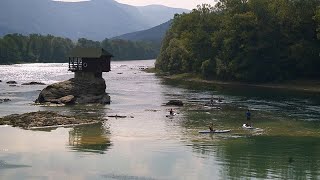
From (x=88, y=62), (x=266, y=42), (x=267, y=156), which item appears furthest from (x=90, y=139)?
(x=266, y=42)

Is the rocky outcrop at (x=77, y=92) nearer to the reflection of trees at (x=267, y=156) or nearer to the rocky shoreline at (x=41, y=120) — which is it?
the rocky shoreline at (x=41, y=120)

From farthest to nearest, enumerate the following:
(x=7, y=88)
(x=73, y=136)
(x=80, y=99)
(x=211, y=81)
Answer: (x=211, y=81), (x=7, y=88), (x=80, y=99), (x=73, y=136)

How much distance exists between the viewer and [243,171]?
4319 cm

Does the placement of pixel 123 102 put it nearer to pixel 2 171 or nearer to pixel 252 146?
pixel 252 146

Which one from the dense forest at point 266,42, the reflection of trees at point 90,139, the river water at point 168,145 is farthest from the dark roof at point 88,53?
the dense forest at point 266,42

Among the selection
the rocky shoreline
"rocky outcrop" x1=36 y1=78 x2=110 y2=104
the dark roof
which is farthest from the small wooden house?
the rocky shoreline

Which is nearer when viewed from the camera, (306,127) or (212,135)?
(212,135)

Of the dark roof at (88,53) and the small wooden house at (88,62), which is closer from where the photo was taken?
the dark roof at (88,53)

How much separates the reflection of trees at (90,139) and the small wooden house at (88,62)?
98.9ft

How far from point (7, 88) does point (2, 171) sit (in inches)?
3562

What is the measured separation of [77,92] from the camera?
9538 centimetres

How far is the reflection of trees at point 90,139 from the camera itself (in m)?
52.8

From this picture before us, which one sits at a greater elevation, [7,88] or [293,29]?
[293,29]

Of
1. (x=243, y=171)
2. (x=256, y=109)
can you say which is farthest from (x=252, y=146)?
(x=256, y=109)
